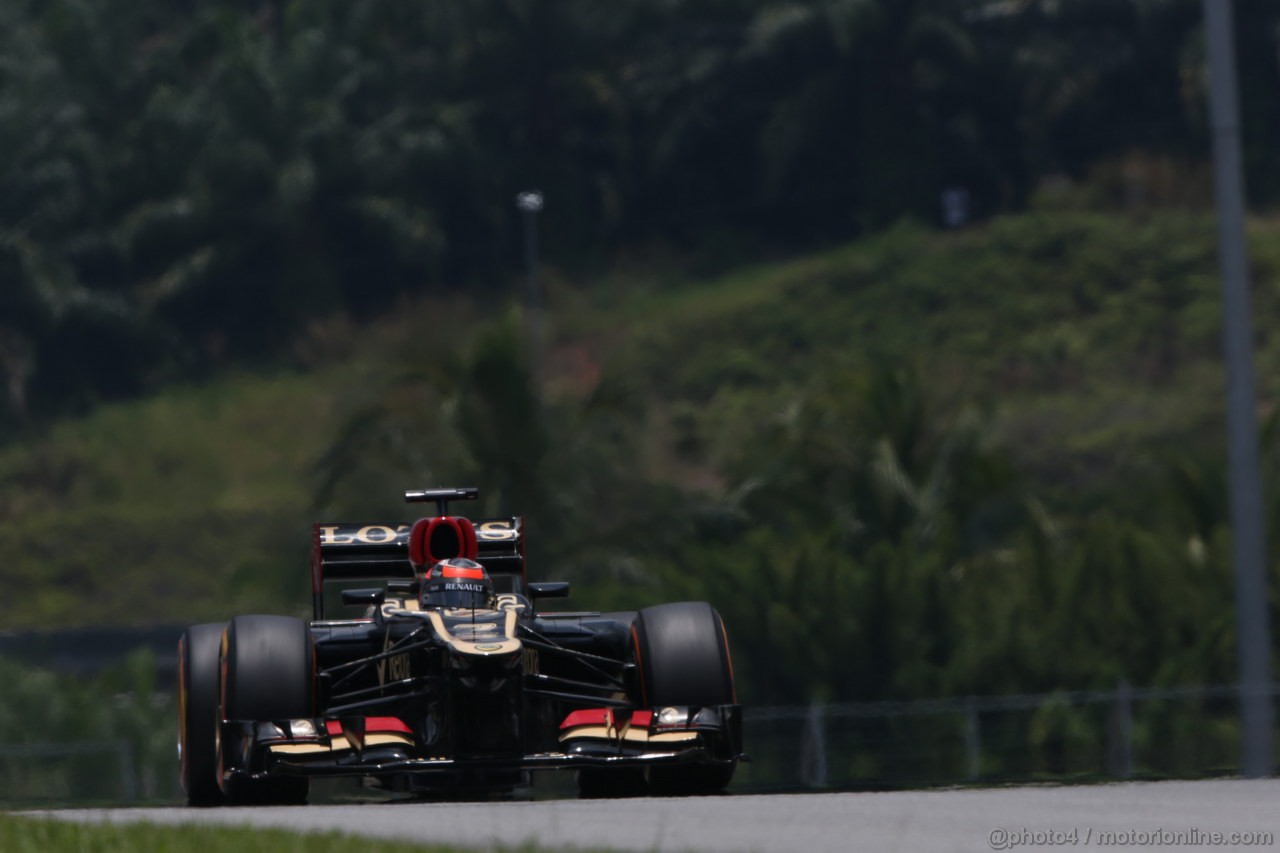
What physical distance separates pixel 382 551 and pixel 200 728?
2.28m

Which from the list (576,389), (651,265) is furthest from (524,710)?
(651,265)

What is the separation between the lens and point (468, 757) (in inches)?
448

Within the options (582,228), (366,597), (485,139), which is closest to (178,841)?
(366,597)

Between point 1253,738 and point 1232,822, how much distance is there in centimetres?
487

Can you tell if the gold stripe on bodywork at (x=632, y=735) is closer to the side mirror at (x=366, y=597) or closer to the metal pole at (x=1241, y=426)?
the side mirror at (x=366, y=597)

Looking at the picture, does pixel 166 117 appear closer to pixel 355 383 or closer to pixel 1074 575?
pixel 355 383

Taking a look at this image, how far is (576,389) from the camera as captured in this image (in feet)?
188

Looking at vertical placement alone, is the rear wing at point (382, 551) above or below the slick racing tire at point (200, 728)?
above

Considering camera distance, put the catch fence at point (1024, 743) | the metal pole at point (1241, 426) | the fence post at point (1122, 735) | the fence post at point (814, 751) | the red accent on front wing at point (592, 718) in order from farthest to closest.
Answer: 1. the catch fence at point (1024, 743)
2. the fence post at point (1122, 735)
3. the fence post at point (814, 751)
4. the metal pole at point (1241, 426)
5. the red accent on front wing at point (592, 718)

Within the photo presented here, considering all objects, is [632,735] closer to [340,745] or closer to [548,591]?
[340,745]

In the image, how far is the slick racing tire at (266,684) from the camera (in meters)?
11.3

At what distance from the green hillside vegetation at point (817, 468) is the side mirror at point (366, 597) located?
14.0 meters

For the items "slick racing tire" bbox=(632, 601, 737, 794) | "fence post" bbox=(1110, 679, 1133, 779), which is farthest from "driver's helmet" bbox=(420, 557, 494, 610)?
"fence post" bbox=(1110, 679, 1133, 779)

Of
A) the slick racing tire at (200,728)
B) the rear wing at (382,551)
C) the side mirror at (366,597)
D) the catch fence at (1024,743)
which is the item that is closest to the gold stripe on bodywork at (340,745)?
the slick racing tire at (200,728)
